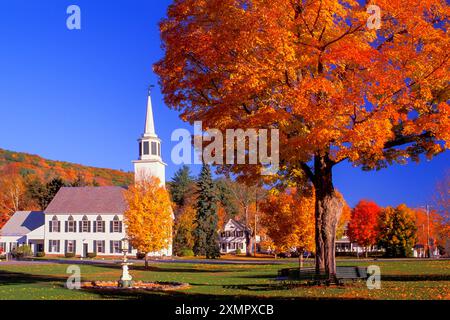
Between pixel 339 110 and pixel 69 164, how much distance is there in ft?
488

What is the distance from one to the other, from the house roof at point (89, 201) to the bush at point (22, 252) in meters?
7.16

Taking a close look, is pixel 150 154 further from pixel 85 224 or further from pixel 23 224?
pixel 23 224


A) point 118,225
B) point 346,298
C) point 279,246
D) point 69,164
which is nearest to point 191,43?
point 346,298

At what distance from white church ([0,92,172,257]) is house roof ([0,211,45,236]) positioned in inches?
10.7

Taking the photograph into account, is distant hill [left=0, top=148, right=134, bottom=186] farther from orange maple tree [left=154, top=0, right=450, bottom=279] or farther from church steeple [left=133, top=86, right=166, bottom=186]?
orange maple tree [left=154, top=0, right=450, bottom=279]

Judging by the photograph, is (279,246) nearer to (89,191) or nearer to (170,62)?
(170,62)

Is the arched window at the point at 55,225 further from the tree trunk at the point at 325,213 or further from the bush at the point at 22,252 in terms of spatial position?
the tree trunk at the point at 325,213

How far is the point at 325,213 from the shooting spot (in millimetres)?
21219

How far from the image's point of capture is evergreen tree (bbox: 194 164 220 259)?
242 ft

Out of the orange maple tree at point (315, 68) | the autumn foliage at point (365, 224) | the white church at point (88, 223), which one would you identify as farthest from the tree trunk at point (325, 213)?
the autumn foliage at point (365, 224)

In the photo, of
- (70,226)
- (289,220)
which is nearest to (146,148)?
(70,226)

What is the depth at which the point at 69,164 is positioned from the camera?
6230 inches

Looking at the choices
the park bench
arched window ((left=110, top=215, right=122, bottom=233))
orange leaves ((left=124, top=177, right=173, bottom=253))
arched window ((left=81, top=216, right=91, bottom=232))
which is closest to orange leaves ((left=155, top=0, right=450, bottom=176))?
the park bench

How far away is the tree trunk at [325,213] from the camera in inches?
834
